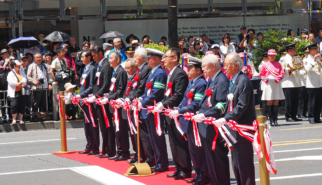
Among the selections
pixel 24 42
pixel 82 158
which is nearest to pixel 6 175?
pixel 82 158

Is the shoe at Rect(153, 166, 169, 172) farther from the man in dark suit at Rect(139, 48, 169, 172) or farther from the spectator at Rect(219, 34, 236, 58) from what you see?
the spectator at Rect(219, 34, 236, 58)

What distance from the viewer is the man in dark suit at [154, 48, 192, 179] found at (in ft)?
27.1

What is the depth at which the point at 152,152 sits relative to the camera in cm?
940

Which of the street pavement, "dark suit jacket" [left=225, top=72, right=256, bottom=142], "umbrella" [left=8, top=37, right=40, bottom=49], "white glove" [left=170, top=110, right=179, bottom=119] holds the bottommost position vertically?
the street pavement

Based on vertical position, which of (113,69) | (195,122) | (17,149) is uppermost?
(113,69)

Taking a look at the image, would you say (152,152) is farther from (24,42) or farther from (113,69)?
(24,42)

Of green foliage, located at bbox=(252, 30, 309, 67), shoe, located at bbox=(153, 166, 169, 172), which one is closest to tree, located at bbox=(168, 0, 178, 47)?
green foliage, located at bbox=(252, 30, 309, 67)

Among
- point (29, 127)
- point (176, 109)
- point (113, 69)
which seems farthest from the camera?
point (29, 127)

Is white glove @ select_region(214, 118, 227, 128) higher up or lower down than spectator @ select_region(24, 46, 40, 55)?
lower down

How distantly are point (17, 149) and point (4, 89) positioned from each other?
4.26 metres

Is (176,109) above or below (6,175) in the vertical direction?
above

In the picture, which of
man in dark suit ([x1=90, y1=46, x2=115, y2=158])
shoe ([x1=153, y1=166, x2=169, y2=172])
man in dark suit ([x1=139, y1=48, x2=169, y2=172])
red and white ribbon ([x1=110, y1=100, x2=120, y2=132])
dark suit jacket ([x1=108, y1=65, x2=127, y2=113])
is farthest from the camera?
man in dark suit ([x1=90, y1=46, x2=115, y2=158])

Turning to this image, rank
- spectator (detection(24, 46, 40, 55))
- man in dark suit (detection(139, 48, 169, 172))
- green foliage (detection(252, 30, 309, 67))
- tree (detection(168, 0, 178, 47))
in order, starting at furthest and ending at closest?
green foliage (detection(252, 30, 309, 67))
spectator (detection(24, 46, 40, 55))
tree (detection(168, 0, 178, 47))
man in dark suit (detection(139, 48, 169, 172))

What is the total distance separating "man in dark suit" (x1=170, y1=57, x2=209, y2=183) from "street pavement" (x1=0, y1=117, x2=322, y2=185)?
0.93m
